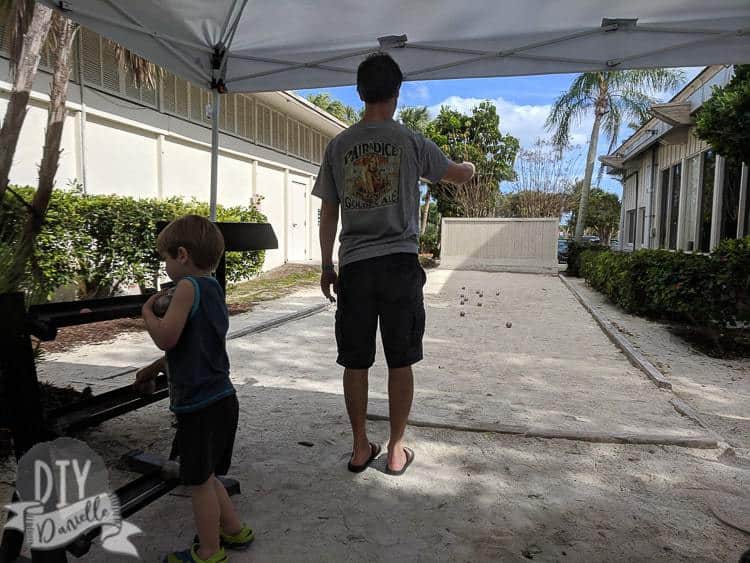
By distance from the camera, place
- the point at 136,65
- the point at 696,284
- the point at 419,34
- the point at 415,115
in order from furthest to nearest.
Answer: the point at 415,115
the point at 136,65
the point at 696,284
the point at 419,34

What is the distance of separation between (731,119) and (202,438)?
5991 mm

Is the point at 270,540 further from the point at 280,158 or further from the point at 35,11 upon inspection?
the point at 280,158

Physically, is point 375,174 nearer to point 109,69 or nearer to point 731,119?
point 731,119

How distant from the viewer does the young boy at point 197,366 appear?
1651 mm

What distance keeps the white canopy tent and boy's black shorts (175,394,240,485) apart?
87.2 inches

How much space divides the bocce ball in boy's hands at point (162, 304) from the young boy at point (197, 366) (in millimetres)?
16

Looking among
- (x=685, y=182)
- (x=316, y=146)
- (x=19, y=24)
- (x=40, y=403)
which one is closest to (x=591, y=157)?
(x=685, y=182)

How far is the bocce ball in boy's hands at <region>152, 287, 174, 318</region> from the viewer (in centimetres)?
168

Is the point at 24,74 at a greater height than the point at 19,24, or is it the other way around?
the point at 19,24

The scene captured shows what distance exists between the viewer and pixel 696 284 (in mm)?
5875

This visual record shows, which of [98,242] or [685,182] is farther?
[685,182]

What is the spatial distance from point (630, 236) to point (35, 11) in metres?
18.2

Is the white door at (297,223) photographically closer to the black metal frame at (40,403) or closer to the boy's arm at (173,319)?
the black metal frame at (40,403)

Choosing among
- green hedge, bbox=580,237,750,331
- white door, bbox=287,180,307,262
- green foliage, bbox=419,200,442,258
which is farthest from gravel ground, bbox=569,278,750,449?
green foliage, bbox=419,200,442,258
